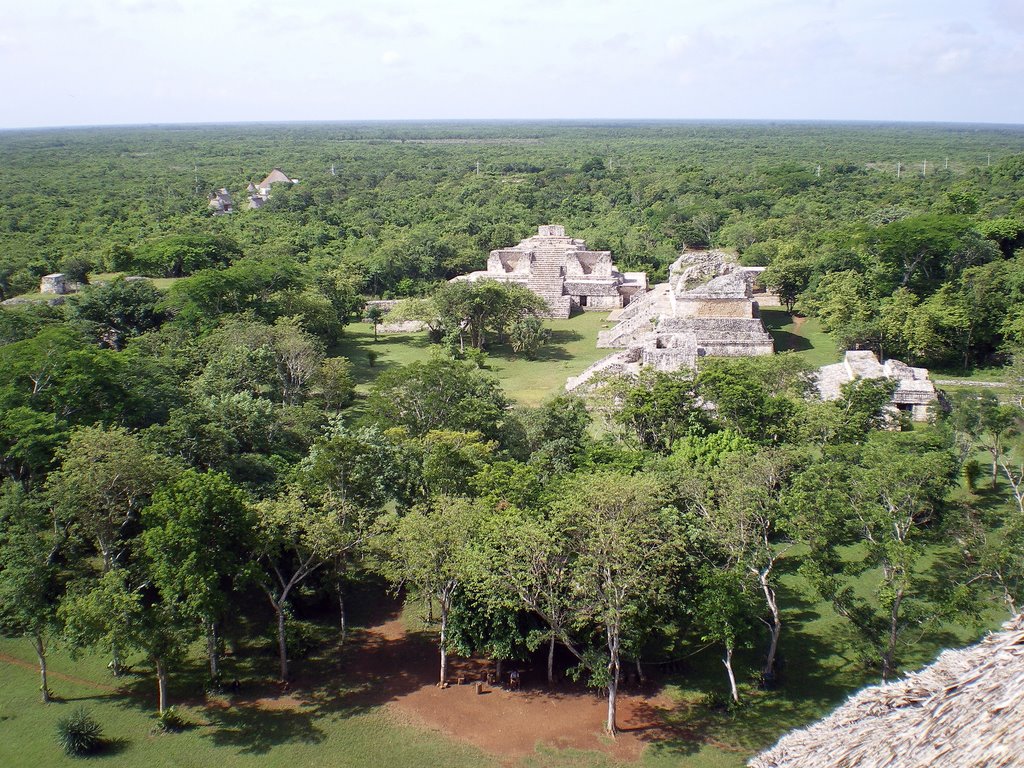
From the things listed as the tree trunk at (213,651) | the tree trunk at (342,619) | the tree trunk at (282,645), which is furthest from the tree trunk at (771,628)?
the tree trunk at (213,651)

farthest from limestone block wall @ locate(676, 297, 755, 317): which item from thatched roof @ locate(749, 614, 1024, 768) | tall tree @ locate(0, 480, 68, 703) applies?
thatched roof @ locate(749, 614, 1024, 768)

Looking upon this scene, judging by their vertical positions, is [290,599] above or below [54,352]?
below

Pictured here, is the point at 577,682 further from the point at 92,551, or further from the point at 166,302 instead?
the point at 166,302

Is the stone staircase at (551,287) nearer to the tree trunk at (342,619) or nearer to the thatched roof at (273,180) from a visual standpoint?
the tree trunk at (342,619)

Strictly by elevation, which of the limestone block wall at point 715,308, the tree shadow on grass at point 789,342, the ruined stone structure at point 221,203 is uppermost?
the ruined stone structure at point 221,203

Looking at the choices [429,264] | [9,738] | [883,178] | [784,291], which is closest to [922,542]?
[9,738]

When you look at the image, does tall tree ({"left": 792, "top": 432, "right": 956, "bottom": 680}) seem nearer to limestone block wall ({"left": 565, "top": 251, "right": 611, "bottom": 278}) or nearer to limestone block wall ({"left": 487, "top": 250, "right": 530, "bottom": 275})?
limestone block wall ({"left": 565, "top": 251, "right": 611, "bottom": 278})
